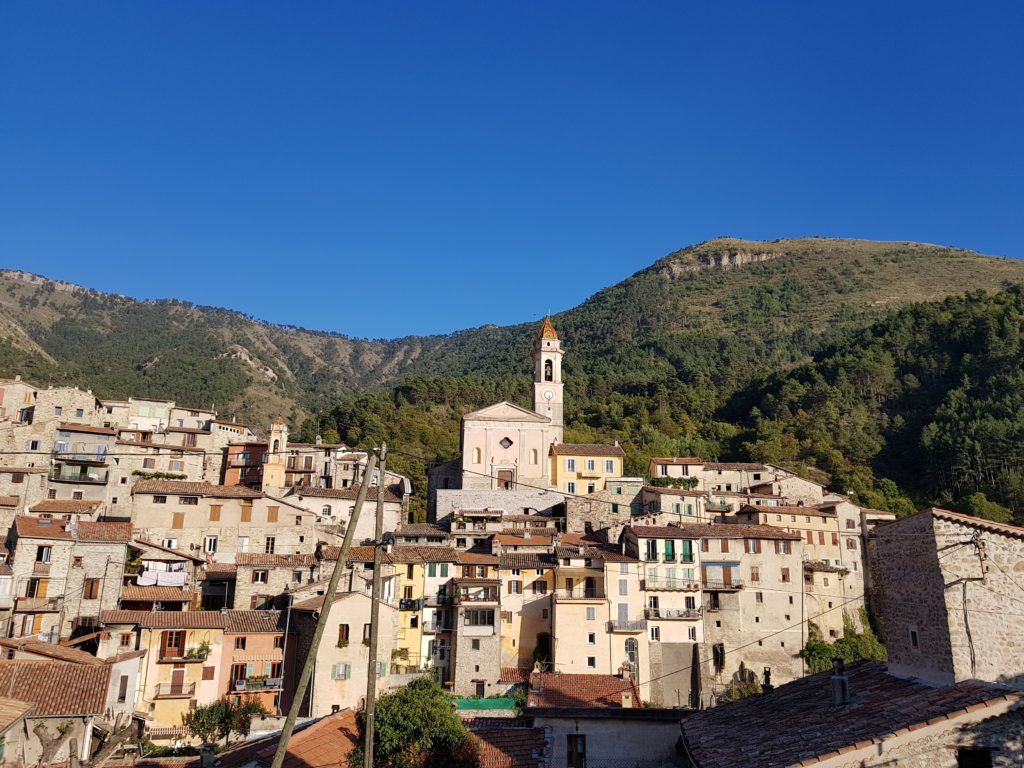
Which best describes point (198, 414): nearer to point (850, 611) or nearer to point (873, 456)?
point (850, 611)

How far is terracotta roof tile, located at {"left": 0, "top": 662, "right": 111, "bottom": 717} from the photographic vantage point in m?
25.3

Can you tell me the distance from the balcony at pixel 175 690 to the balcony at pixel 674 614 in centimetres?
2652

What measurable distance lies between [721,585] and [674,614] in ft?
17.0

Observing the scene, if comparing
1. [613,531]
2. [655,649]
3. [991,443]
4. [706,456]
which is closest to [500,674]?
[655,649]

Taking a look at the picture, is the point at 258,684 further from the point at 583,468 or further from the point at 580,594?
the point at 583,468

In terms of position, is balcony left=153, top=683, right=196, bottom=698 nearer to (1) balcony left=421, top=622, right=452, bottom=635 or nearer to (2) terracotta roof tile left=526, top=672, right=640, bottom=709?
(1) balcony left=421, top=622, right=452, bottom=635

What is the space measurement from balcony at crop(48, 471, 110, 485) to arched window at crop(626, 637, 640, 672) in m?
36.0

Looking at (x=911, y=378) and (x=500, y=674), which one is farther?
(x=911, y=378)

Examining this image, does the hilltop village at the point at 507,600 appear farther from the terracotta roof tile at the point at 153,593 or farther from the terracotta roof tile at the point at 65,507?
the terracotta roof tile at the point at 65,507

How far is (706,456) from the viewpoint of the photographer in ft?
339

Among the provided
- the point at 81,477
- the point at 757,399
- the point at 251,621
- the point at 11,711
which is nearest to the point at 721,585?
the point at 251,621

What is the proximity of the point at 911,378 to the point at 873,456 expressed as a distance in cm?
2482

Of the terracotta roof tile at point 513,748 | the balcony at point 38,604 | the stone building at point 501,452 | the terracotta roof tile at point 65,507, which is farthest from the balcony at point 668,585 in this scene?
the terracotta roof tile at point 65,507

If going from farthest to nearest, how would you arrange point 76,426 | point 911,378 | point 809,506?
point 911,378, point 809,506, point 76,426
